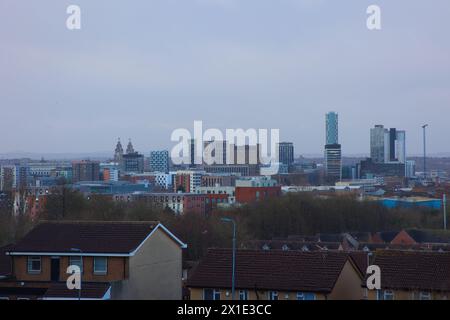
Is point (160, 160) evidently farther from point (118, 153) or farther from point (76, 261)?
point (76, 261)

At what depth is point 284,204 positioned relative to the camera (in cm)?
3023

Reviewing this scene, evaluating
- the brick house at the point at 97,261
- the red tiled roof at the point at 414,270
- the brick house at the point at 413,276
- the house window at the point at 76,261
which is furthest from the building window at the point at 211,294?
the red tiled roof at the point at 414,270

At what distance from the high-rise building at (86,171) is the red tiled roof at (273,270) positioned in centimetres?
5755

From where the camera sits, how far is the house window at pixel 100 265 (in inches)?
402

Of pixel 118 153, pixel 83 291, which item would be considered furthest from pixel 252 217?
pixel 118 153

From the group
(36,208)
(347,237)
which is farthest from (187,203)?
(347,237)

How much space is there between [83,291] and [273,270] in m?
2.78

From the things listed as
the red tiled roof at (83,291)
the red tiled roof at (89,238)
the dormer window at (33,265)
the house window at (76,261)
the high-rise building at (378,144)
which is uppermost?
the high-rise building at (378,144)

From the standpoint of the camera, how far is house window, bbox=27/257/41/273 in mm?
10734

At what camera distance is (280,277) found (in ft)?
34.4

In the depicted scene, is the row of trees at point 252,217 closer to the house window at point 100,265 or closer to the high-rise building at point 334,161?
the house window at point 100,265
